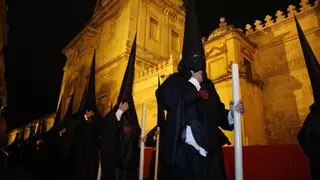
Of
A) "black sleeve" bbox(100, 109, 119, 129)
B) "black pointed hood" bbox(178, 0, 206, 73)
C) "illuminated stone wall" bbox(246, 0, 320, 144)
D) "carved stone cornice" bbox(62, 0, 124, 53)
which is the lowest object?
"black sleeve" bbox(100, 109, 119, 129)

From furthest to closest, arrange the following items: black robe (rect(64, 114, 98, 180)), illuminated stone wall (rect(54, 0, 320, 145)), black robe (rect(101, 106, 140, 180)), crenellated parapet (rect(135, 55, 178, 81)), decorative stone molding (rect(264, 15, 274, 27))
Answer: decorative stone molding (rect(264, 15, 274, 27))
crenellated parapet (rect(135, 55, 178, 81))
illuminated stone wall (rect(54, 0, 320, 145))
black robe (rect(64, 114, 98, 180))
black robe (rect(101, 106, 140, 180))

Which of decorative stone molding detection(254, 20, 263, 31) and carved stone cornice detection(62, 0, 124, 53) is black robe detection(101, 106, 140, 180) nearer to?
decorative stone molding detection(254, 20, 263, 31)

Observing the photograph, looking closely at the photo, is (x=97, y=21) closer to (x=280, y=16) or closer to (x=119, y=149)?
(x=280, y=16)

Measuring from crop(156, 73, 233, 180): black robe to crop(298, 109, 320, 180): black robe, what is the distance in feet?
2.47

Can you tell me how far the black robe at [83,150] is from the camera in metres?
5.74

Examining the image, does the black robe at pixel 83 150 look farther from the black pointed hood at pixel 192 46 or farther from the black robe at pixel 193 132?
the black pointed hood at pixel 192 46

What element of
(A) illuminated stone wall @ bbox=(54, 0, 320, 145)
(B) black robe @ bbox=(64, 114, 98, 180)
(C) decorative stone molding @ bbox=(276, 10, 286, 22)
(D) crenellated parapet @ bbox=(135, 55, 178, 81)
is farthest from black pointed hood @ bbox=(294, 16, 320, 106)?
(C) decorative stone molding @ bbox=(276, 10, 286, 22)

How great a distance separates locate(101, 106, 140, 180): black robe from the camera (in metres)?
4.31

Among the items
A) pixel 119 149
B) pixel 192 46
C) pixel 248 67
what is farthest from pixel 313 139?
pixel 248 67

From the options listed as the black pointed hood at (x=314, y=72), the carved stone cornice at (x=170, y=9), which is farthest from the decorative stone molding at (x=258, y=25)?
the black pointed hood at (x=314, y=72)

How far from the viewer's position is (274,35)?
44.9ft

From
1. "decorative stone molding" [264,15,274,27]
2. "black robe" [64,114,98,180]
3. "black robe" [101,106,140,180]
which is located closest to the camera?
"black robe" [101,106,140,180]

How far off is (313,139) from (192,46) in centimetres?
158

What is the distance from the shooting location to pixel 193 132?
92.6 inches
